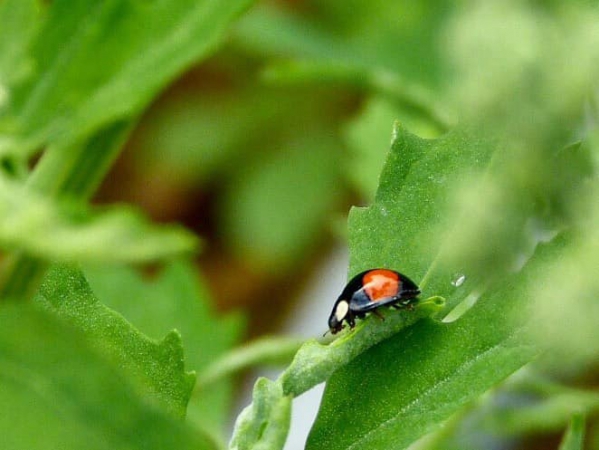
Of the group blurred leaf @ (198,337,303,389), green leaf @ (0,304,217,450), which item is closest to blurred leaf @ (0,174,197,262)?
green leaf @ (0,304,217,450)

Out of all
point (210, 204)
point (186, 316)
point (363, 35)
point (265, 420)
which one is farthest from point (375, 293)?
point (210, 204)

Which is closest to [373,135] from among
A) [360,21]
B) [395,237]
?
[395,237]

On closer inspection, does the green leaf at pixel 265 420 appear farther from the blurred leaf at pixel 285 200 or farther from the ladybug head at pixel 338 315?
the blurred leaf at pixel 285 200

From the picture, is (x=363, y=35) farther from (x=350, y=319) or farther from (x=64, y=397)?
(x=64, y=397)

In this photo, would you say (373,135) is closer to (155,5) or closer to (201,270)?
(155,5)

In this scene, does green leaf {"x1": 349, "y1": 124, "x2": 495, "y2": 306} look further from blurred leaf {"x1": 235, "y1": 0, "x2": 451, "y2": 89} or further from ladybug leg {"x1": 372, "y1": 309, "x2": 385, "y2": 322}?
blurred leaf {"x1": 235, "y1": 0, "x2": 451, "y2": 89}
